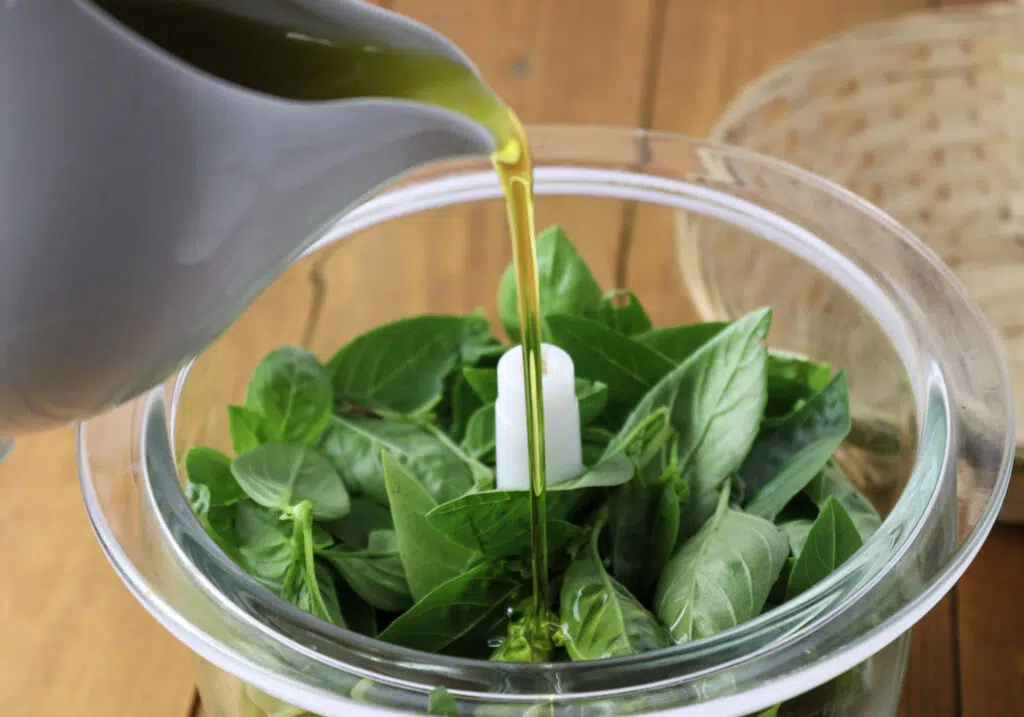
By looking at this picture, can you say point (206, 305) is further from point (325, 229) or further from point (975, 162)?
point (975, 162)

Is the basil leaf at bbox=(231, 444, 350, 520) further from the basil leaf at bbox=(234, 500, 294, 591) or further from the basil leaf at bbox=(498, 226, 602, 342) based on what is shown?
the basil leaf at bbox=(498, 226, 602, 342)

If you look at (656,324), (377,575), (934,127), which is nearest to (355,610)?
(377,575)

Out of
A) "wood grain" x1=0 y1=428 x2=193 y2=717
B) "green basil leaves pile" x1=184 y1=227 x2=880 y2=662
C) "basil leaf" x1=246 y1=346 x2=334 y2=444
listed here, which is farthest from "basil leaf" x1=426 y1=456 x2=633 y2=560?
"wood grain" x1=0 y1=428 x2=193 y2=717

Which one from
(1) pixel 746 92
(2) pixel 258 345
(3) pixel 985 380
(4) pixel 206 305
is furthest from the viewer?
(1) pixel 746 92

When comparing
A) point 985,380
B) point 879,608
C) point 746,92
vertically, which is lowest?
point 879,608

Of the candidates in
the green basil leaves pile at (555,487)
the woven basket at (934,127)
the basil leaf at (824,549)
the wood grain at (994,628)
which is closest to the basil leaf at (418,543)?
the green basil leaves pile at (555,487)

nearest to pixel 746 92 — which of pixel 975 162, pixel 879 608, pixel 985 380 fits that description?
pixel 975 162

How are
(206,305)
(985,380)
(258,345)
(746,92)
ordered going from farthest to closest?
(746,92) → (258,345) → (985,380) → (206,305)

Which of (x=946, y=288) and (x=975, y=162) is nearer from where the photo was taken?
(x=946, y=288)
